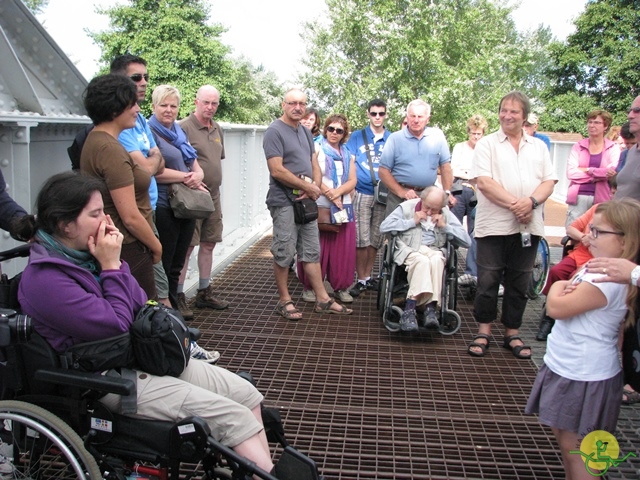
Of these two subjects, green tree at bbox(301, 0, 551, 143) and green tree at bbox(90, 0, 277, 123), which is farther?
green tree at bbox(90, 0, 277, 123)

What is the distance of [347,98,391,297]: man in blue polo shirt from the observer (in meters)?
6.73

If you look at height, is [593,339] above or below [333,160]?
below

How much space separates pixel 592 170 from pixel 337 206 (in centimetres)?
283

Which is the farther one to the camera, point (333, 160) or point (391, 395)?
point (333, 160)

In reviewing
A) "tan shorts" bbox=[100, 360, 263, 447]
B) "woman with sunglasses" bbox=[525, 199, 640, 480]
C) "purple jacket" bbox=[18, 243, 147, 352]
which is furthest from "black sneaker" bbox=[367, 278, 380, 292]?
"purple jacket" bbox=[18, 243, 147, 352]

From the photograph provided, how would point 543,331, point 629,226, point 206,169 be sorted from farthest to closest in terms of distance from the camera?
1. point 206,169
2. point 543,331
3. point 629,226

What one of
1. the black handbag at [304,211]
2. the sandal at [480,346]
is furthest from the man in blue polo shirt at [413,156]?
the sandal at [480,346]

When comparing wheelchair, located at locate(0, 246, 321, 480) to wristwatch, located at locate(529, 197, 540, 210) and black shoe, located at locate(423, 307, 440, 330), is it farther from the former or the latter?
wristwatch, located at locate(529, 197, 540, 210)

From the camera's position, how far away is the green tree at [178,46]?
167 ft

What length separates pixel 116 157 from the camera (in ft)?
11.1

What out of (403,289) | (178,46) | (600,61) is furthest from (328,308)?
(178,46)

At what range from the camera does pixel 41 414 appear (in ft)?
7.82

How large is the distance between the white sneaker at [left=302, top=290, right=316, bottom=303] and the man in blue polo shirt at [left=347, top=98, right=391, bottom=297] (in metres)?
0.53

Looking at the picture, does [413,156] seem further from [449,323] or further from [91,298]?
[91,298]
